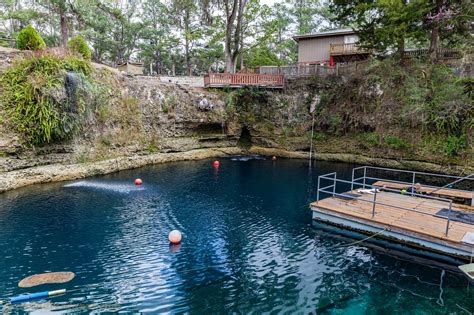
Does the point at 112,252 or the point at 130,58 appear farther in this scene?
the point at 130,58

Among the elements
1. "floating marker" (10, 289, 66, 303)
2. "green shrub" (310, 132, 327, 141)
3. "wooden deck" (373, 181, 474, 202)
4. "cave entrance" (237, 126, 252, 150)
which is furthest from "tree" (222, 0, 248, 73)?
"floating marker" (10, 289, 66, 303)

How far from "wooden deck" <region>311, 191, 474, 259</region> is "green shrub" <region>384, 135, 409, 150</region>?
35.3 feet

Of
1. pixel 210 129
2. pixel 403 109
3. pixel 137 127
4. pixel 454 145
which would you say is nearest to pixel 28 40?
pixel 137 127

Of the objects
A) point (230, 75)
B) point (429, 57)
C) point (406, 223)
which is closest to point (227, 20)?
point (230, 75)

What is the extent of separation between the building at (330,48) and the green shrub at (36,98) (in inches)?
1021

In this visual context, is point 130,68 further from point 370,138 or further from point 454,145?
point 454,145

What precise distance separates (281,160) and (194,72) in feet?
116

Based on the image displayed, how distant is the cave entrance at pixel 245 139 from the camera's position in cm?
3212

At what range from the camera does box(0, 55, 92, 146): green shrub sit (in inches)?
697

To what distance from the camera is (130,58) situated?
171ft

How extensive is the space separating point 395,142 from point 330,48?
13.9 m

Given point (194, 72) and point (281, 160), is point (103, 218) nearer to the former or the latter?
point (281, 160)

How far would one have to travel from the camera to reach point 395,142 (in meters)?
24.0

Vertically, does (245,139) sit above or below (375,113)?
below
